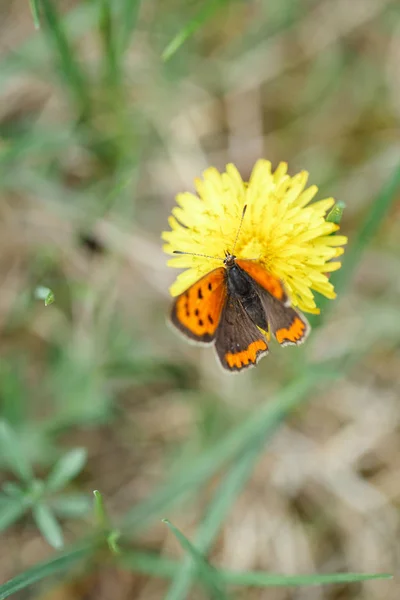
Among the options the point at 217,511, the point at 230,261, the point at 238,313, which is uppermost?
the point at 230,261

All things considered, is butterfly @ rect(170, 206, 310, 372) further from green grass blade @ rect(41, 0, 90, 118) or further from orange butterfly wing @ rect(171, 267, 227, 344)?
green grass blade @ rect(41, 0, 90, 118)

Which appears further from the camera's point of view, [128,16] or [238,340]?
[128,16]

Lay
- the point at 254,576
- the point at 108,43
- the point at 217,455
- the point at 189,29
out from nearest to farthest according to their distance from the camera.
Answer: the point at 254,576 < the point at 189,29 < the point at 217,455 < the point at 108,43

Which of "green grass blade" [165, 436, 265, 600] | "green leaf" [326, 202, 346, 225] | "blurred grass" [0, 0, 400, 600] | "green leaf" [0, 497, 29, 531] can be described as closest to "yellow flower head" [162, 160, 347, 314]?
"green leaf" [326, 202, 346, 225]

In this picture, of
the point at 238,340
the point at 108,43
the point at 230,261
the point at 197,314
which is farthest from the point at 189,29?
the point at 238,340

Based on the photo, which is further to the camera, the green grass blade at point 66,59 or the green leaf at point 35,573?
the green grass blade at point 66,59

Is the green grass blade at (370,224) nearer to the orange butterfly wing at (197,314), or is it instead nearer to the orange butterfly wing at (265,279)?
the orange butterfly wing at (265,279)

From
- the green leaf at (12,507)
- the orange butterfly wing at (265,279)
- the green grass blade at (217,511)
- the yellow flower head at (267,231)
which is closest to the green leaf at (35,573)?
the green leaf at (12,507)

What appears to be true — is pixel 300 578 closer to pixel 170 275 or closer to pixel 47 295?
pixel 47 295
